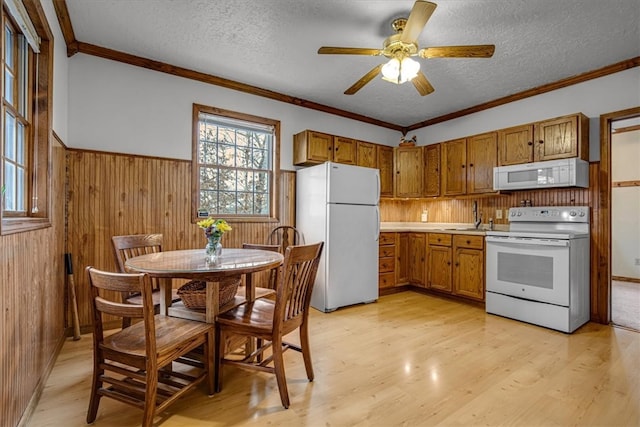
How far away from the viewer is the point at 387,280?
14.7ft

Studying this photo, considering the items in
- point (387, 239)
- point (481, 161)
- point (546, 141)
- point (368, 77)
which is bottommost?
point (387, 239)

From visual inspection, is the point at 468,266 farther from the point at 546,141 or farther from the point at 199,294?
the point at 199,294

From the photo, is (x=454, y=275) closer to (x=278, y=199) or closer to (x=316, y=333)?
(x=316, y=333)

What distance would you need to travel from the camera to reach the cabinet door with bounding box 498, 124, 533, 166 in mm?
3661

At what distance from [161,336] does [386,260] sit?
3269 mm

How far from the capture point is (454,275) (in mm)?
4133

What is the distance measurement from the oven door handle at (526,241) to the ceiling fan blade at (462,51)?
6.43 feet

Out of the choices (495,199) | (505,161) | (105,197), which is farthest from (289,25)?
(495,199)

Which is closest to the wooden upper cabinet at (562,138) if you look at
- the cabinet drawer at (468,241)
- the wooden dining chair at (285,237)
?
the cabinet drawer at (468,241)

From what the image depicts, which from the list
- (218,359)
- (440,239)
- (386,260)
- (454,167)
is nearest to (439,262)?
(440,239)

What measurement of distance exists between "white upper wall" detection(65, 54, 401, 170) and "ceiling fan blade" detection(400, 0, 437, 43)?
7.13ft

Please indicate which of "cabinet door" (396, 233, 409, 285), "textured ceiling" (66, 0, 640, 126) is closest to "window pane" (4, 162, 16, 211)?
"textured ceiling" (66, 0, 640, 126)

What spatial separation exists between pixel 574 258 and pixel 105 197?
14.8 ft

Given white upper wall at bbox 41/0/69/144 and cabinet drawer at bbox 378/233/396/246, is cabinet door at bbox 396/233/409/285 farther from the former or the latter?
white upper wall at bbox 41/0/69/144
